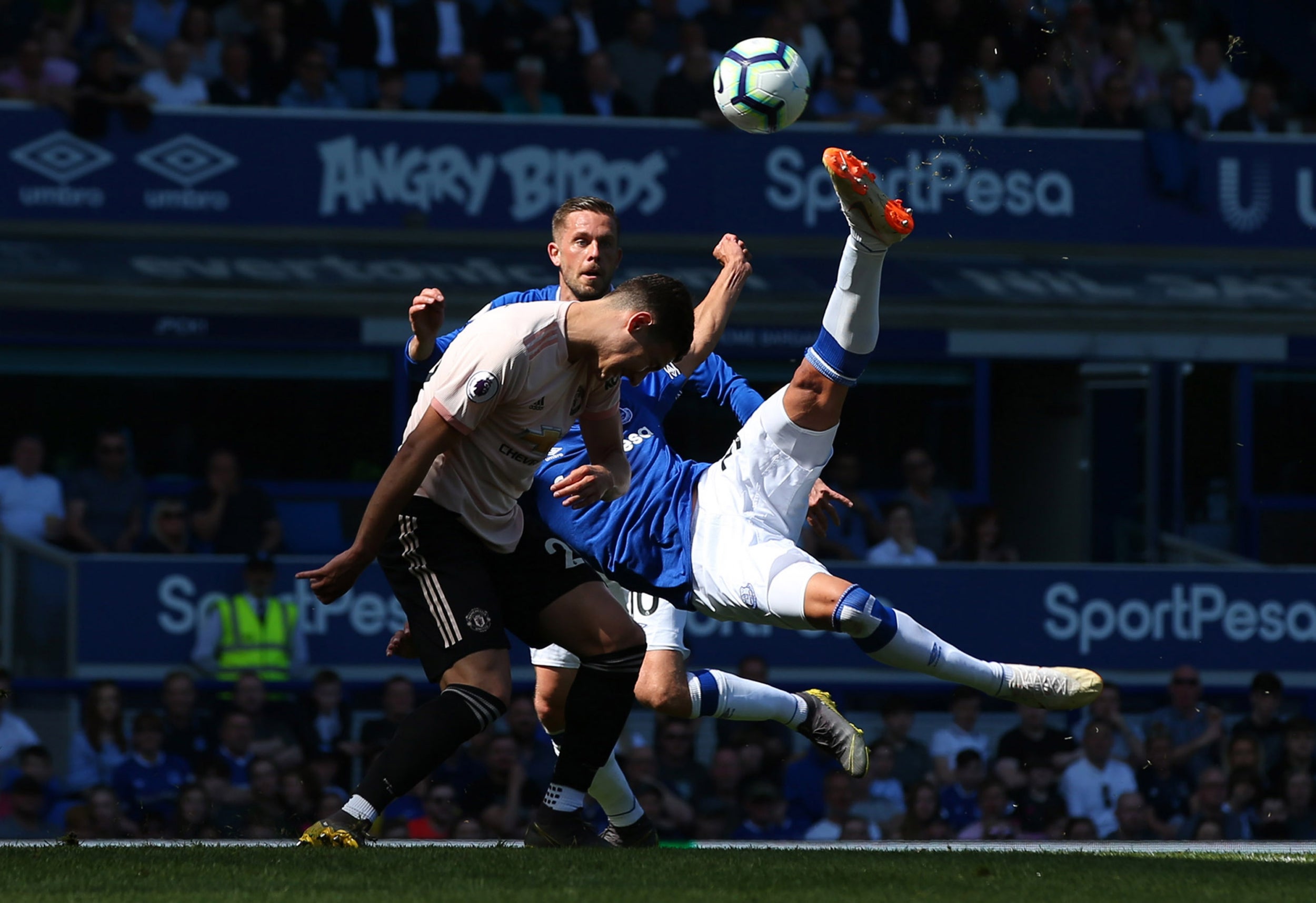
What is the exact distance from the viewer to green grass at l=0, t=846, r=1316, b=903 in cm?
446

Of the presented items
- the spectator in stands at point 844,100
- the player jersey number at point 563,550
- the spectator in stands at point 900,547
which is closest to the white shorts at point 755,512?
the player jersey number at point 563,550

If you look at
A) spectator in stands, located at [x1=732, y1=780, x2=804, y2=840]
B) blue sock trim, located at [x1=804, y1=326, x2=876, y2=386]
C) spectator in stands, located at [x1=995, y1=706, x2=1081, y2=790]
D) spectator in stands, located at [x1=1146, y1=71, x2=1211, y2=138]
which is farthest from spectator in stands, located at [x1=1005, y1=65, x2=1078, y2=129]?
blue sock trim, located at [x1=804, y1=326, x2=876, y2=386]

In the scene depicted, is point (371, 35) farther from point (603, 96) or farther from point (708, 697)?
point (708, 697)

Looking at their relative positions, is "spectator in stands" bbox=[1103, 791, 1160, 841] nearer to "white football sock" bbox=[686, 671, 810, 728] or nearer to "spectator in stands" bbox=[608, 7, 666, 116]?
"white football sock" bbox=[686, 671, 810, 728]

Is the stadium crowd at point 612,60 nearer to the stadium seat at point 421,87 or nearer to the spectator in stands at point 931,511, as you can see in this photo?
the stadium seat at point 421,87

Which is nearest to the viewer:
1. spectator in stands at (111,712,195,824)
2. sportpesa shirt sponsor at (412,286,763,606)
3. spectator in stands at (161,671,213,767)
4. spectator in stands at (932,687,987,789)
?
sportpesa shirt sponsor at (412,286,763,606)

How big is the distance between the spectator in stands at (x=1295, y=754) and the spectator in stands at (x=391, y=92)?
6694mm

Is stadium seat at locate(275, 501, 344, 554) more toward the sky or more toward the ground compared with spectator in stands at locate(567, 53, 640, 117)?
more toward the ground

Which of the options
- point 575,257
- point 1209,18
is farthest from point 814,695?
point 1209,18

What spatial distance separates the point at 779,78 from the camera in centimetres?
711

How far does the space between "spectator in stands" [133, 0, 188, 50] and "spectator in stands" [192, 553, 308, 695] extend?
3814mm

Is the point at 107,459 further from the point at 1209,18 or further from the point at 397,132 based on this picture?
the point at 1209,18

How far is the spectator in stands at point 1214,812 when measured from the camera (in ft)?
34.6

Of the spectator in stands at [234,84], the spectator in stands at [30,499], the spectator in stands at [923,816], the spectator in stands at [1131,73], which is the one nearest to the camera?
the spectator in stands at [923,816]
